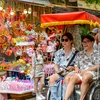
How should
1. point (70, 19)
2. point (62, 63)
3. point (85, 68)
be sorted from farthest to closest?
point (70, 19), point (62, 63), point (85, 68)

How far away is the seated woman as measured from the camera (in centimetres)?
564

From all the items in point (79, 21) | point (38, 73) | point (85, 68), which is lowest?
point (38, 73)

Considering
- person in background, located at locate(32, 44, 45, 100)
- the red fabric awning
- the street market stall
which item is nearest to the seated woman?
the street market stall

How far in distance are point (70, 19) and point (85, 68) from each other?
49.0 inches

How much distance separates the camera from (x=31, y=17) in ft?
45.0

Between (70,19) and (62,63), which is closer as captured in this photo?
(62,63)

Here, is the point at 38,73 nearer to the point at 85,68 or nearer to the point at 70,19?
the point at 70,19

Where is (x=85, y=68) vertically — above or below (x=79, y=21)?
below

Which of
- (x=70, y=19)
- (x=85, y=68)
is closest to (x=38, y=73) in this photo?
(x=70, y=19)

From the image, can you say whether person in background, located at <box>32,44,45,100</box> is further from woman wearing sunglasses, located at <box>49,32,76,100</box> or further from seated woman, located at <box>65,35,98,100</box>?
seated woman, located at <box>65,35,98,100</box>

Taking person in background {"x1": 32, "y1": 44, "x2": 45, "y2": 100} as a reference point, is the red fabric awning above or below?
above

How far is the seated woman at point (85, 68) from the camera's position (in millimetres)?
5641

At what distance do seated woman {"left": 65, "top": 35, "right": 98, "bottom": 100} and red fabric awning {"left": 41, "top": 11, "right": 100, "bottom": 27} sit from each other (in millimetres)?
454

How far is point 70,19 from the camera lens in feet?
21.5
